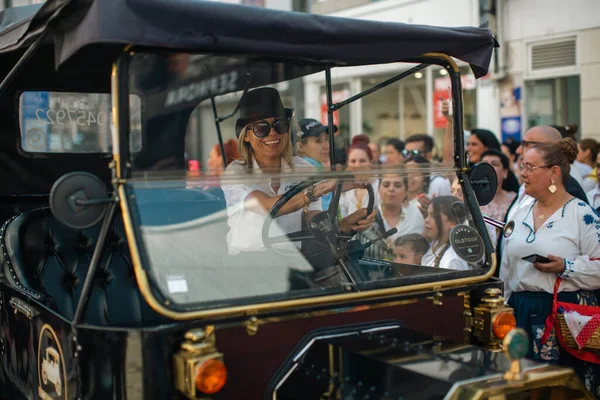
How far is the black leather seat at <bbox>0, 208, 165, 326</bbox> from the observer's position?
11.9 ft

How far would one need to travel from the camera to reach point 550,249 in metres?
3.97

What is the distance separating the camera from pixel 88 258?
3885mm

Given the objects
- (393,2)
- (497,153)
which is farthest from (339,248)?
(393,2)

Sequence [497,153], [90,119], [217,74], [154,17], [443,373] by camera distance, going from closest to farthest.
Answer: [443,373] → [154,17] → [217,74] → [90,119] → [497,153]

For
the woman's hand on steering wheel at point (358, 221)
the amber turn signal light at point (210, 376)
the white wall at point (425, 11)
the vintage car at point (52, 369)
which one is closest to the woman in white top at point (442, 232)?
the woman's hand on steering wheel at point (358, 221)

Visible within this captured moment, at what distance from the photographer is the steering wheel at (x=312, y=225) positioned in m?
3.02

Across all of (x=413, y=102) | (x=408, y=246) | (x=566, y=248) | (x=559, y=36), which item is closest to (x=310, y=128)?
(x=408, y=246)

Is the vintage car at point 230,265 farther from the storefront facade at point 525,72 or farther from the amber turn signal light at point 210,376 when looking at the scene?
the storefront facade at point 525,72

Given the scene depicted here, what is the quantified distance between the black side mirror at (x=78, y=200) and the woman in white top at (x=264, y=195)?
498mm

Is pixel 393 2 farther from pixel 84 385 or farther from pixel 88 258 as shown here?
pixel 84 385

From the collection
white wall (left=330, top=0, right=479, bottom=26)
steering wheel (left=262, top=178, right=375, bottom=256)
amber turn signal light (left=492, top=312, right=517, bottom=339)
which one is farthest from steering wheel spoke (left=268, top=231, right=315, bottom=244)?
white wall (left=330, top=0, right=479, bottom=26)

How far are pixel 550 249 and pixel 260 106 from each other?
1.72 metres

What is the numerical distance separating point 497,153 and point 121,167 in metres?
3.93

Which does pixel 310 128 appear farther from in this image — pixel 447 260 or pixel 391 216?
pixel 447 260
